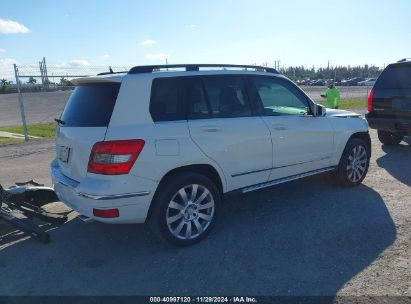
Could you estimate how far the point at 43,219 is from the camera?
458 cm

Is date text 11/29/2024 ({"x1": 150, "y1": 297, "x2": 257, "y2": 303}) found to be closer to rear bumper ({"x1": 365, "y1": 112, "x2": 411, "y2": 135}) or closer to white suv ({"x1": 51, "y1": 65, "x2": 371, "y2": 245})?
white suv ({"x1": 51, "y1": 65, "x2": 371, "y2": 245})

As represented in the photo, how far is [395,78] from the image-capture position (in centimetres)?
805

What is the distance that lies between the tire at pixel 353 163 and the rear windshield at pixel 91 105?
354 cm

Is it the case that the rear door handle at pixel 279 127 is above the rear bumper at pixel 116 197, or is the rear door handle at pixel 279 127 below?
above

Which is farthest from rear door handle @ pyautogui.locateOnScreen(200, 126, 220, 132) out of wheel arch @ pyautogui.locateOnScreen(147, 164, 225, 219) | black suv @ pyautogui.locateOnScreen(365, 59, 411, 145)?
black suv @ pyautogui.locateOnScreen(365, 59, 411, 145)

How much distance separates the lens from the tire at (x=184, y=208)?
3842mm

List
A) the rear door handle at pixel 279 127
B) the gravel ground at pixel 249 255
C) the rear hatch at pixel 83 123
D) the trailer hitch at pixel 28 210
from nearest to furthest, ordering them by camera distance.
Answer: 1. the gravel ground at pixel 249 255
2. the rear hatch at pixel 83 123
3. the trailer hitch at pixel 28 210
4. the rear door handle at pixel 279 127

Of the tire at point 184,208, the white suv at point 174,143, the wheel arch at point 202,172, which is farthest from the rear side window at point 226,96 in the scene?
the tire at point 184,208

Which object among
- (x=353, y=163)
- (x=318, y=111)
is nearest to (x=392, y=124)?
(x=353, y=163)

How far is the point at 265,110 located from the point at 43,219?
296 centimetres

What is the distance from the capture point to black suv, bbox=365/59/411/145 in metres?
7.71

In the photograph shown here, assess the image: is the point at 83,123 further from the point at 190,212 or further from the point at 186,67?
the point at 190,212

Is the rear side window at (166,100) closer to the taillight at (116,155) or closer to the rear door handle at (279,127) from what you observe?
the taillight at (116,155)

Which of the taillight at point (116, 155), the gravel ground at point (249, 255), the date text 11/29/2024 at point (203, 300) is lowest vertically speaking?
the date text 11/29/2024 at point (203, 300)
